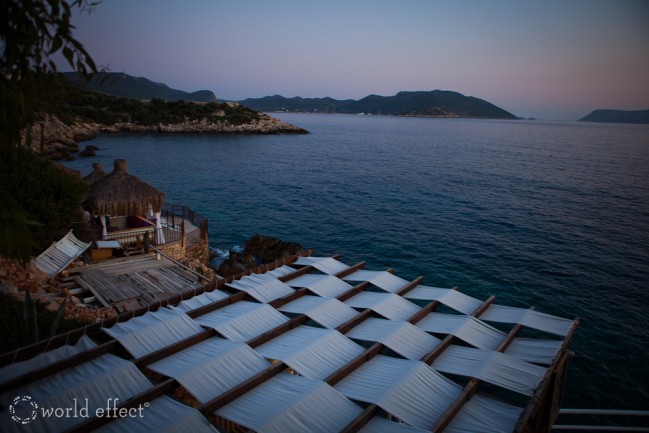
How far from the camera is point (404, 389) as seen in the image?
837cm

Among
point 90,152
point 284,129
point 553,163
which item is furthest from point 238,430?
point 284,129

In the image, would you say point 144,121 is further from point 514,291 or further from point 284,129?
point 514,291

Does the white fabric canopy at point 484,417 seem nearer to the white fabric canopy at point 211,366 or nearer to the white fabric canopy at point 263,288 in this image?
the white fabric canopy at point 211,366

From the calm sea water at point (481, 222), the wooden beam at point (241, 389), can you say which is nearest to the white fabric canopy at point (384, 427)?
the wooden beam at point (241, 389)

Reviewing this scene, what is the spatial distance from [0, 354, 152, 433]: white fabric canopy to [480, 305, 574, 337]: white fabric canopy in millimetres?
10627

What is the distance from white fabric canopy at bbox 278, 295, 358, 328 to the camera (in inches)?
461

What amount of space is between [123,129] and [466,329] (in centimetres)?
11066

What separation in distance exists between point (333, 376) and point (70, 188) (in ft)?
46.6

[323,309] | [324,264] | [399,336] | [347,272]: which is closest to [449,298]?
[399,336]

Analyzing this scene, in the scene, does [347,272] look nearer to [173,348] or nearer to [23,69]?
[173,348]

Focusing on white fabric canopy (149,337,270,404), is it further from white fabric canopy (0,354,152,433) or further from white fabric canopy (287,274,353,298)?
white fabric canopy (287,274,353,298)

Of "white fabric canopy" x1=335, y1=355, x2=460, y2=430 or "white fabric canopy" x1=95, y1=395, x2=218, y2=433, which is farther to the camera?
"white fabric canopy" x1=335, y1=355, x2=460, y2=430

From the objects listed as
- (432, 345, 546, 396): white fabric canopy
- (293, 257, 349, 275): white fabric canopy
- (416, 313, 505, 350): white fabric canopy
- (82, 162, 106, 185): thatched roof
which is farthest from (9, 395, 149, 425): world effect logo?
(82, 162, 106, 185): thatched roof

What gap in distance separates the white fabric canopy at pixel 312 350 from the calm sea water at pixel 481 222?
10.4m
